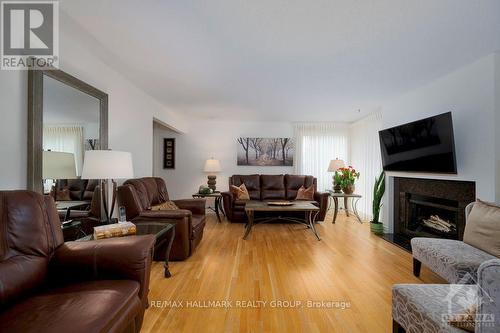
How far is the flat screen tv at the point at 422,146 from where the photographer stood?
2.49 m

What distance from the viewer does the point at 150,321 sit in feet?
5.11

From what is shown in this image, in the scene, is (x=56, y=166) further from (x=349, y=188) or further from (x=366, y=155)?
(x=366, y=155)

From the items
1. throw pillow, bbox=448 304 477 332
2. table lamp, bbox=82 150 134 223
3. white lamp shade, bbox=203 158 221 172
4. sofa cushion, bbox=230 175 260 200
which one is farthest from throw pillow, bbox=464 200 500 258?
white lamp shade, bbox=203 158 221 172

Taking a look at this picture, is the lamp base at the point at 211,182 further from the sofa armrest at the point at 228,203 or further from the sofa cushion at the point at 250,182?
the sofa armrest at the point at 228,203

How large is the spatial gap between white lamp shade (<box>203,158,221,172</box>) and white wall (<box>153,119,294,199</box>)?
1.32ft

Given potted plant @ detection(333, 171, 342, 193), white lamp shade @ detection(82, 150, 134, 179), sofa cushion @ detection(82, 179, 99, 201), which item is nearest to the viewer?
white lamp shade @ detection(82, 150, 134, 179)

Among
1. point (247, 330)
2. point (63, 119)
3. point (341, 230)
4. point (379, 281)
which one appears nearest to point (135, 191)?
point (63, 119)

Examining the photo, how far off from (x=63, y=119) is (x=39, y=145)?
348 millimetres

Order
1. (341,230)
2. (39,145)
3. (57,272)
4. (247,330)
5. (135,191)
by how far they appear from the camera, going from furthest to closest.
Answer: (341,230) → (135,191) → (39,145) → (247,330) → (57,272)

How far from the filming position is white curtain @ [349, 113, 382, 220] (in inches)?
171

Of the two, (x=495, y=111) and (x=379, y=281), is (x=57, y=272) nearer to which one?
(x=379, y=281)

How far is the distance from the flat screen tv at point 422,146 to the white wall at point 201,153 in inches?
95.7

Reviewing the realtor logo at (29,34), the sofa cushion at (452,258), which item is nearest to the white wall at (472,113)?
the sofa cushion at (452,258)

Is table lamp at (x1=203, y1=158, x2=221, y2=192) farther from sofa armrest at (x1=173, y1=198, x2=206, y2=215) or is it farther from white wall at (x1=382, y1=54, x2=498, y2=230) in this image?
white wall at (x1=382, y1=54, x2=498, y2=230)
